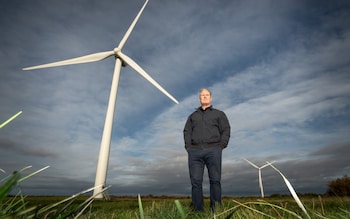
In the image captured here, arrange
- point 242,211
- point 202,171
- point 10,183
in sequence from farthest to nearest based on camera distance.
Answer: point 202,171
point 242,211
point 10,183

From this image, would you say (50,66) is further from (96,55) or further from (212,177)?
(212,177)

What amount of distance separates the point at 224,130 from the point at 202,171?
4.13 feet

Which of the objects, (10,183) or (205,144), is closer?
(10,183)

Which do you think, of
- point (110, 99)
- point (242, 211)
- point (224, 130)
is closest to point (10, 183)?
point (242, 211)

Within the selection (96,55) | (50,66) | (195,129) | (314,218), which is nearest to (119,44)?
→ (96,55)

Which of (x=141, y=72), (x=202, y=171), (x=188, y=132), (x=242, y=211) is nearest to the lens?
(x=242, y=211)

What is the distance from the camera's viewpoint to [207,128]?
758cm

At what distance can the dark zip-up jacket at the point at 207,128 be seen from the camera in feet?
24.5

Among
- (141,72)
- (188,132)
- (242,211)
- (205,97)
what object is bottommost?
(242,211)

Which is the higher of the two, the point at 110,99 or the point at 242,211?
the point at 110,99

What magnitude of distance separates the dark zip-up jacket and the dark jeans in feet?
0.72

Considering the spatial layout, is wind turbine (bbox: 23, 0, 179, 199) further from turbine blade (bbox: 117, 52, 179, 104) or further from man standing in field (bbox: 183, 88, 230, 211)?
man standing in field (bbox: 183, 88, 230, 211)

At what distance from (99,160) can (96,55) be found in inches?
313

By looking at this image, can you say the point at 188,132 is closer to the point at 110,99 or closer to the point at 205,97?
the point at 205,97
